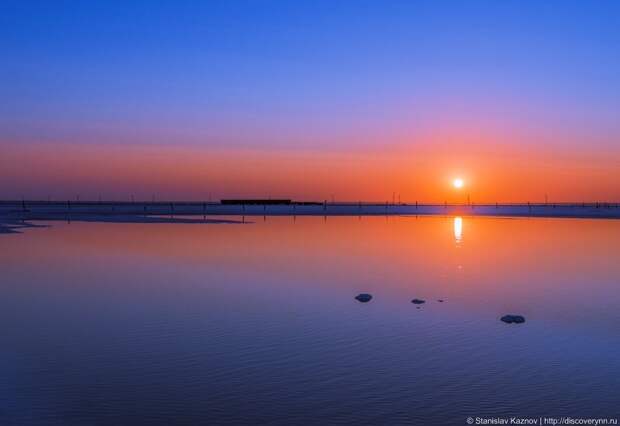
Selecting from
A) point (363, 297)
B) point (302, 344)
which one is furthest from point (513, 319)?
point (302, 344)

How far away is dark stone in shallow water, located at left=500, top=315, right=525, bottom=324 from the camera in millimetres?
13852

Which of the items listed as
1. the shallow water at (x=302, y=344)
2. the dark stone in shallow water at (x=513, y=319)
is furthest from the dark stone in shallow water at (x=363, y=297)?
the dark stone in shallow water at (x=513, y=319)

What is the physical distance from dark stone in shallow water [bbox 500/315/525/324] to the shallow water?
22cm

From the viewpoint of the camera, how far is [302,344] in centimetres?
1165

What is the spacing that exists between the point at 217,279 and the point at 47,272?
7015 millimetres

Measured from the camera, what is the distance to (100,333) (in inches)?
488

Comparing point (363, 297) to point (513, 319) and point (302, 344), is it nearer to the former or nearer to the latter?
point (513, 319)

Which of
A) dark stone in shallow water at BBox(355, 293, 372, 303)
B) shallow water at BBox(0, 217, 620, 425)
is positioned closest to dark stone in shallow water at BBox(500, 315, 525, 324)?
shallow water at BBox(0, 217, 620, 425)

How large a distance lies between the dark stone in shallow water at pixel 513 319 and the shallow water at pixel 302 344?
0.22 m

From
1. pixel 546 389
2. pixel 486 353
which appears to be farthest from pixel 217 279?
pixel 546 389

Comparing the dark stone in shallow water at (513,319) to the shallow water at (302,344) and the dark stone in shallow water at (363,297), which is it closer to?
the shallow water at (302,344)

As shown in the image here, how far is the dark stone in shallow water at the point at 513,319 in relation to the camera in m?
13.9

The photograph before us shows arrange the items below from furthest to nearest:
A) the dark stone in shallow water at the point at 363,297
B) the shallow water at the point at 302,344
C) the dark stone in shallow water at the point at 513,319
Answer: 1. the dark stone in shallow water at the point at 363,297
2. the dark stone in shallow water at the point at 513,319
3. the shallow water at the point at 302,344

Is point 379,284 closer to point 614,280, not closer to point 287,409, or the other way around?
point 614,280
